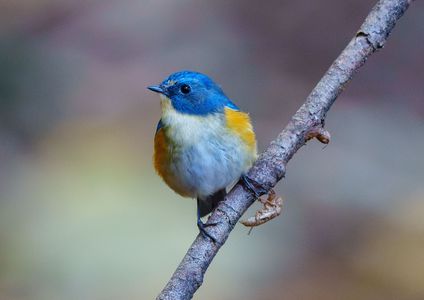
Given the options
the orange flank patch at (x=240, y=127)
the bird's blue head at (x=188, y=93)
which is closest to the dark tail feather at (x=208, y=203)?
the orange flank patch at (x=240, y=127)

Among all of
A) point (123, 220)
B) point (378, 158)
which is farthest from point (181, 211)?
point (378, 158)

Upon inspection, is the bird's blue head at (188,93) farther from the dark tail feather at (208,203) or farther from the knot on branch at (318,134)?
the knot on branch at (318,134)

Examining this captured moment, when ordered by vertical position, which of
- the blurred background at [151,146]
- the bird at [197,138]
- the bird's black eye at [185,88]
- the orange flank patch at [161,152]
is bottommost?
the orange flank patch at [161,152]

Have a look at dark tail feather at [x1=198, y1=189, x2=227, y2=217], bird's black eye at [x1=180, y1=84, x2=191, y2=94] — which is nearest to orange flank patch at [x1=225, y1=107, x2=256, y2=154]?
bird's black eye at [x1=180, y1=84, x2=191, y2=94]

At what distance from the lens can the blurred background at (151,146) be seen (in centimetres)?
645

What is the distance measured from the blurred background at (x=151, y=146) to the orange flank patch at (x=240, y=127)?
2522 mm

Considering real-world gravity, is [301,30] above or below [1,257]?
above

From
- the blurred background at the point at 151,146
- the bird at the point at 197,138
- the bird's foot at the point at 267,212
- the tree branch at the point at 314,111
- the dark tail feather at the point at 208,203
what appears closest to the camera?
the tree branch at the point at 314,111

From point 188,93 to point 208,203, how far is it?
666 millimetres

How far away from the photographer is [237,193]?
281cm

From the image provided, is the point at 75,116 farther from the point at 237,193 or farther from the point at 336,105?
the point at 237,193

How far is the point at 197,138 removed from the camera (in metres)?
3.75

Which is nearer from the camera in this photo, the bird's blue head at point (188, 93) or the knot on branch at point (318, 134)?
the knot on branch at point (318, 134)

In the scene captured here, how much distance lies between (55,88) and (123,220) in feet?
8.49
